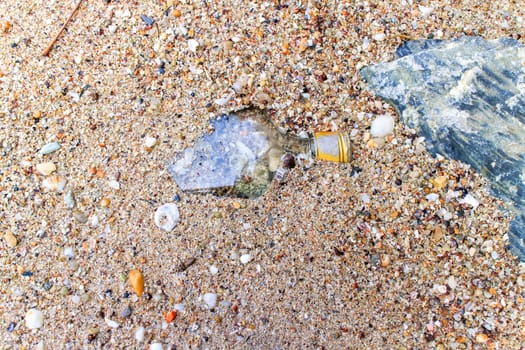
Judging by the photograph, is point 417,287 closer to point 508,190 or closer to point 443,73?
point 508,190

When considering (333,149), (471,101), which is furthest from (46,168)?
(471,101)

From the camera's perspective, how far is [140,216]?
7.06ft

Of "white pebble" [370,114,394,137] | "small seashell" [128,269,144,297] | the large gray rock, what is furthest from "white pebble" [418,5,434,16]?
"small seashell" [128,269,144,297]

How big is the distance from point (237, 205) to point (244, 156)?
23 cm

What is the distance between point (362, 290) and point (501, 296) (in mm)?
609

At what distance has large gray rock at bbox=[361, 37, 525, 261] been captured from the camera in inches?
Answer: 83.7

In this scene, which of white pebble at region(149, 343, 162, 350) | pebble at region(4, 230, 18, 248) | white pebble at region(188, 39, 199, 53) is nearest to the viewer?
white pebble at region(149, 343, 162, 350)

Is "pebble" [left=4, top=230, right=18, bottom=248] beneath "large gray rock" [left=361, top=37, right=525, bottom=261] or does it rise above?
beneath

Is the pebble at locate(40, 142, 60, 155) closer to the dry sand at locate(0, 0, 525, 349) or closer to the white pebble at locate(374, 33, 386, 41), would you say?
the dry sand at locate(0, 0, 525, 349)

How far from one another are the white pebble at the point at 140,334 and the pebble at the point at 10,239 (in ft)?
2.26

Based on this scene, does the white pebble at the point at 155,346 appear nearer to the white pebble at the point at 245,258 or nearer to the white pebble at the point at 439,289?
the white pebble at the point at 245,258

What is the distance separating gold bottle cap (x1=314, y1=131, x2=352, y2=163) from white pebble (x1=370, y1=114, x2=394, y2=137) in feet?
0.47

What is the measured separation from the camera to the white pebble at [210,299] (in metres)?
2.07

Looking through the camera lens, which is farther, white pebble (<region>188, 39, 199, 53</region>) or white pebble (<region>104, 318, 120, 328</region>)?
white pebble (<region>188, 39, 199, 53</region>)
